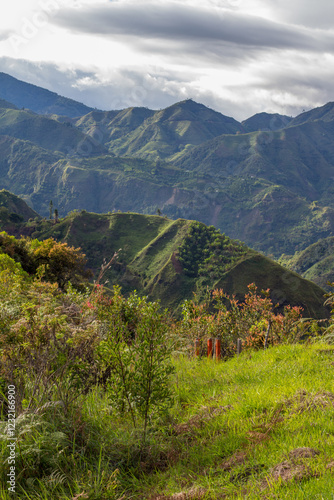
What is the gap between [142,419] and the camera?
18.2 feet

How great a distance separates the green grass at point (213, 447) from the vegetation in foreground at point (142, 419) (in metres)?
0.02

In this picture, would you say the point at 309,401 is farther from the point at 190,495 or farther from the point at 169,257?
the point at 169,257

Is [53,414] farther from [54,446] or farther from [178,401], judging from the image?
[178,401]

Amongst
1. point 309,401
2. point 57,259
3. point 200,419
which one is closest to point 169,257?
point 57,259

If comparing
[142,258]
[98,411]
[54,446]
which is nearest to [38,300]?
[98,411]

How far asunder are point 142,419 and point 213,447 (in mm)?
1134

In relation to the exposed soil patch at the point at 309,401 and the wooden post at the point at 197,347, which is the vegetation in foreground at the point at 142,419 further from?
the wooden post at the point at 197,347

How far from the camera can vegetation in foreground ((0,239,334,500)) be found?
4.18m

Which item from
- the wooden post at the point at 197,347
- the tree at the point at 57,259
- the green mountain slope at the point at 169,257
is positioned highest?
the wooden post at the point at 197,347

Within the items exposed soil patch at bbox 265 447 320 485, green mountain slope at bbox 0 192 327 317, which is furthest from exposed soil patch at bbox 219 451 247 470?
green mountain slope at bbox 0 192 327 317

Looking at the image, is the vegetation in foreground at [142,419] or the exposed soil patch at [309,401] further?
the exposed soil patch at [309,401]

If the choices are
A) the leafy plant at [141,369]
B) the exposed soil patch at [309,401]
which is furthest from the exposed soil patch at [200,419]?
the exposed soil patch at [309,401]

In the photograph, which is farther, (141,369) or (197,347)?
(197,347)

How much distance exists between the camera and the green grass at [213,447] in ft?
13.2
